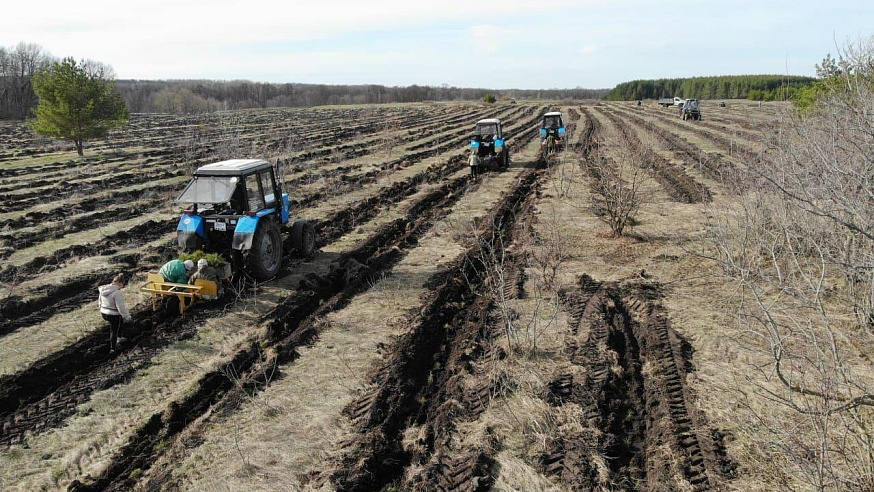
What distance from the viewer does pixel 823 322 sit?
23.4 feet

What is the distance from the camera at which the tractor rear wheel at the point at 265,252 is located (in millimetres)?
9625

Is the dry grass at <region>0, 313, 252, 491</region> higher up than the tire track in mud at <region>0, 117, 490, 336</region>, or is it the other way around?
the tire track in mud at <region>0, 117, 490, 336</region>

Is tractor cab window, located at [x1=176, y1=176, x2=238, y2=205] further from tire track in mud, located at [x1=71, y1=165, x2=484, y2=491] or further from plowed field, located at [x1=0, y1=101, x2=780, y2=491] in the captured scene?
tire track in mud, located at [x1=71, y1=165, x2=484, y2=491]

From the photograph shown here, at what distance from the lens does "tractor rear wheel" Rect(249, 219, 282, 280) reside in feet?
31.6

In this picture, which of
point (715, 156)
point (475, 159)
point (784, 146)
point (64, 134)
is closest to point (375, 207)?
point (475, 159)

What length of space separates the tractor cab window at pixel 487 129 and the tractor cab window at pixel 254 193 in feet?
44.4

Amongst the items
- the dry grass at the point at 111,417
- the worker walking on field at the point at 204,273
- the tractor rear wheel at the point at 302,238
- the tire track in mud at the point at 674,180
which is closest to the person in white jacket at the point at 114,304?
the dry grass at the point at 111,417

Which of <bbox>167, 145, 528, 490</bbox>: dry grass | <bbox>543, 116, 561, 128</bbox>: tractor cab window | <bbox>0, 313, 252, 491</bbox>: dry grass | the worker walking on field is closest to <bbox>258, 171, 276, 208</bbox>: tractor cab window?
the worker walking on field

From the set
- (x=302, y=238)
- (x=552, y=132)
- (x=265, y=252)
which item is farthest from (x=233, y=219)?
(x=552, y=132)

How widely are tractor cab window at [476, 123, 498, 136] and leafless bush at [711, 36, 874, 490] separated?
43.2 feet

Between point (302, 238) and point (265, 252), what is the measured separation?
1329 millimetres

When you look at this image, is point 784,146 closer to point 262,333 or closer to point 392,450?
point 392,450

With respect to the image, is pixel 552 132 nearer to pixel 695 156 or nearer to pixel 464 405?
pixel 695 156

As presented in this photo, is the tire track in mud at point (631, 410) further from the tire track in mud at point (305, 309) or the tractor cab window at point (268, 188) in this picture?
the tractor cab window at point (268, 188)
